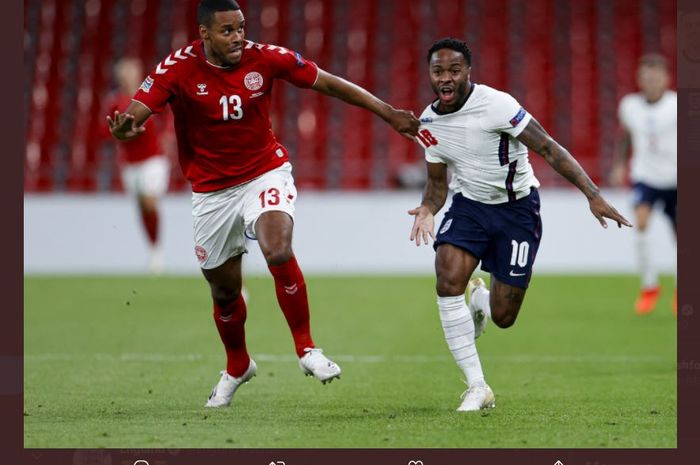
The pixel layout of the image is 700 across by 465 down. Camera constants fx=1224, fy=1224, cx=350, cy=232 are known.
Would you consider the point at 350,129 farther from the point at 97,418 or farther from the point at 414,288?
the point at 97,418

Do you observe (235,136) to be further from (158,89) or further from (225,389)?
(225,389)

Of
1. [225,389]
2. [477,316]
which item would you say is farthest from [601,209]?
[225,389]

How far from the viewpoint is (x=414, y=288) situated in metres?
16.7

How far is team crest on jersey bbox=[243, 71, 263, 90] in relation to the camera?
22.7 ft

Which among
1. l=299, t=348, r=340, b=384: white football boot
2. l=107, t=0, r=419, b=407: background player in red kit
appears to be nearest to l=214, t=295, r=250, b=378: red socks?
l=107, t=0, r=419, b=407: background player in red kit

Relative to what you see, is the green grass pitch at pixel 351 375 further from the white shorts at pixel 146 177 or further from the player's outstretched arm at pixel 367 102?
the player's outstretched arm at pixel 367 102

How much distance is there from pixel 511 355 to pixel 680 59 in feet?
13.4

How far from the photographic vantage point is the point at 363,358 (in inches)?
393

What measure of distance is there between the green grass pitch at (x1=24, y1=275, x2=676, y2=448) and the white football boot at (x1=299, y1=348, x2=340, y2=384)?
0.77ft

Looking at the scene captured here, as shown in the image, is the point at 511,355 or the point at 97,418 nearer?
the point at 97,418

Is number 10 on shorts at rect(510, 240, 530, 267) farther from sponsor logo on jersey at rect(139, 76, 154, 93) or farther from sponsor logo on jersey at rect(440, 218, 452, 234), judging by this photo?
sponsor logo on jersey at rect(139, 76, 154, 93)

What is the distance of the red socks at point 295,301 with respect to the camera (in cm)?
692
